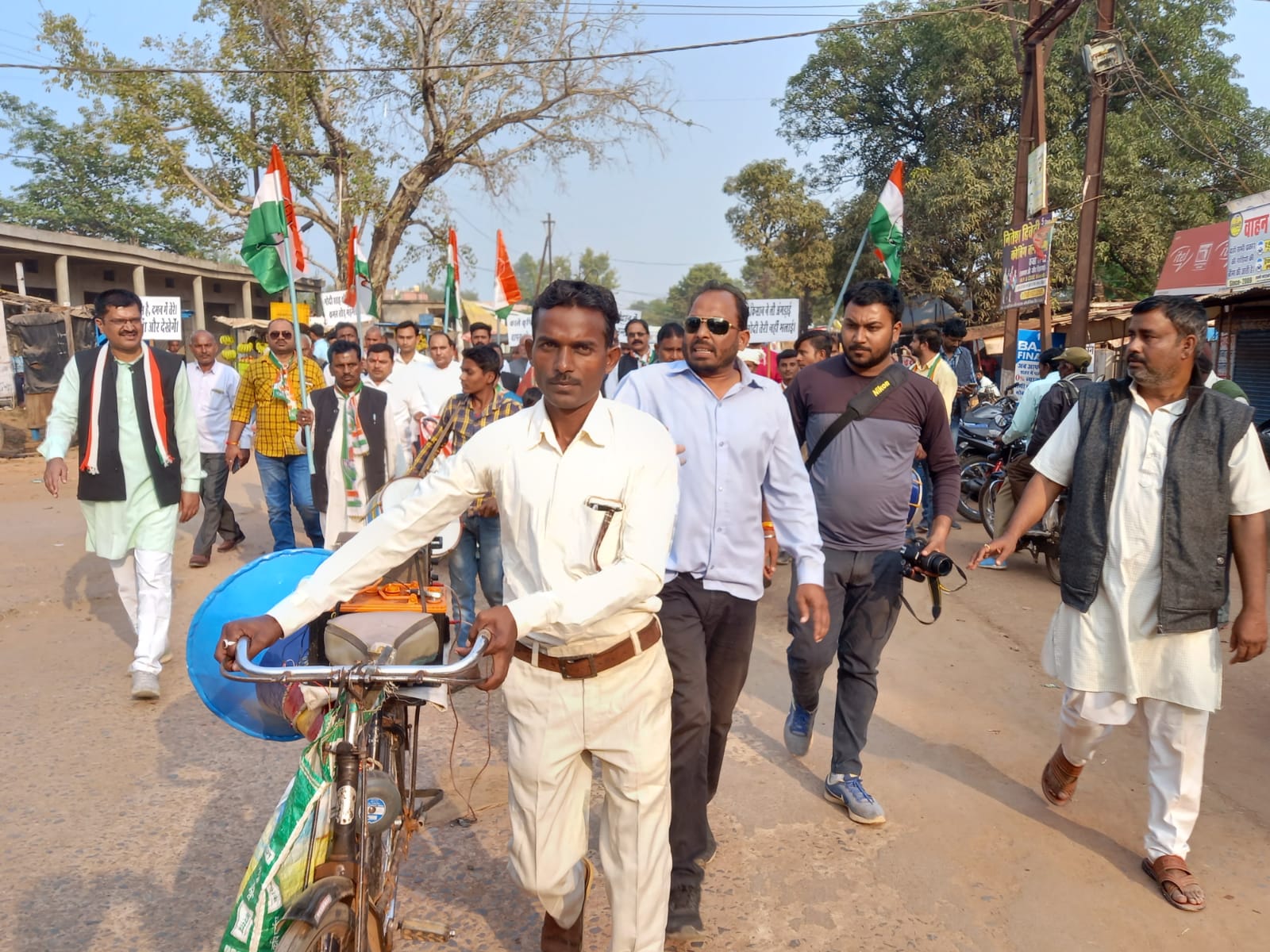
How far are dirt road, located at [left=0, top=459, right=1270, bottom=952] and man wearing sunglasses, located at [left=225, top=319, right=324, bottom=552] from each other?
202 centimetres

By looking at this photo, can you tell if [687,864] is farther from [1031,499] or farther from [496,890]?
[1031,499]

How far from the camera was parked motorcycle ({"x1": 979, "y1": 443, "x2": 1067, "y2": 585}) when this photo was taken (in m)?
8.02

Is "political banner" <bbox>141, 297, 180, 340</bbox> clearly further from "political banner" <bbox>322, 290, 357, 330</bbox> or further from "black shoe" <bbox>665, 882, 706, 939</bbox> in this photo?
"black shoe" <bbox>665, 882, 706, 939</bbox>

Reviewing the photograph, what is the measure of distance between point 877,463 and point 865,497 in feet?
0.47

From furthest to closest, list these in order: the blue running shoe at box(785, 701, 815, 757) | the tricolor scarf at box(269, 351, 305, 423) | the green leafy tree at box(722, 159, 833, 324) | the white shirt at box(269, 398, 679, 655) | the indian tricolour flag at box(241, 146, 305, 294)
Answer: the green leafy tree at box(722, 159, 833, 324) < the indian tricolour flag at box(241, 146, 305, 294) < the tricolor scarf at box(269, 351, 305, 423) < the blue running shoe at box(785, 701, 815, 757) < the white shirt at box(269, 398, 679, 655)

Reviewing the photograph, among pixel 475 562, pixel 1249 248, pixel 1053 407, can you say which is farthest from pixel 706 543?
pixel 1249 248

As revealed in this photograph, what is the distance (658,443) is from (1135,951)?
2176 mm

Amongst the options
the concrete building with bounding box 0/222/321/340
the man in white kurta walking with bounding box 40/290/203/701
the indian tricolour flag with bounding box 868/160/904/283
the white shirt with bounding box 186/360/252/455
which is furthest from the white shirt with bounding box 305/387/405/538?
the concrete building with bounding box 0/222/321/340

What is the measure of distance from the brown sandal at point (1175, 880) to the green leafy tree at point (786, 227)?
2772cm

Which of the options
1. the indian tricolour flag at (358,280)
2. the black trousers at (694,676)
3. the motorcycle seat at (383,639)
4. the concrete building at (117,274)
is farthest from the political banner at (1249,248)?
the concrete building at (117,274)

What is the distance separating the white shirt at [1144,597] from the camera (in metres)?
3.32

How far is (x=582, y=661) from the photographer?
2.52 meters

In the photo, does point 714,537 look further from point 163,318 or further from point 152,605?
point 163,318

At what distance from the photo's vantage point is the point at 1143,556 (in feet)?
11.2
